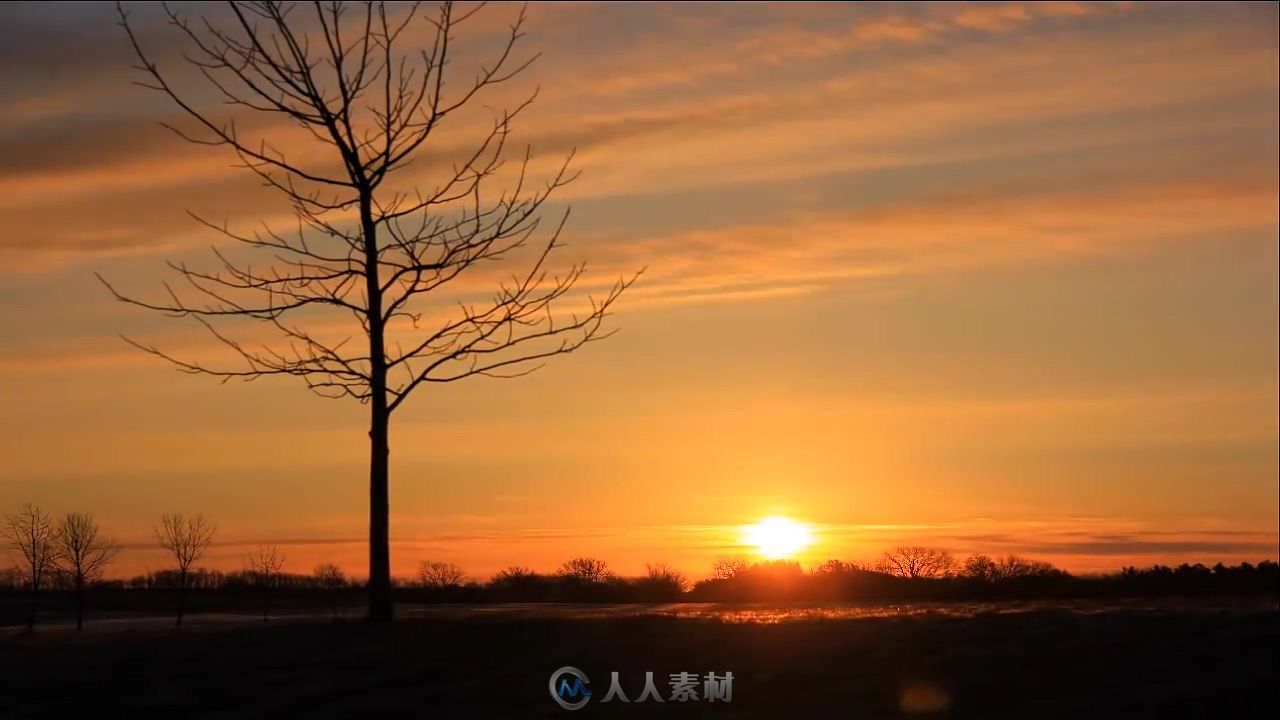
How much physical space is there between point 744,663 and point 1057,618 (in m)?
3.05

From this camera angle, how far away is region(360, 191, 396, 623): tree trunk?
1764 centimetres

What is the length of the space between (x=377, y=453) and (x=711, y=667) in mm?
6356

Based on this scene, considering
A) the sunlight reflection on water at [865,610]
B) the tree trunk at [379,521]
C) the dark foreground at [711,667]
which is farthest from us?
the tree trunk at [379,521]

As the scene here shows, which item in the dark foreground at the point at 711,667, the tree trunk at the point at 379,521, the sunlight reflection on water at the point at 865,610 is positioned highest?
the tree trunk at the point at 379,521

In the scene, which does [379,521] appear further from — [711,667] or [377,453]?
[711,667]

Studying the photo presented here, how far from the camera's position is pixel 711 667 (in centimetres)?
1326

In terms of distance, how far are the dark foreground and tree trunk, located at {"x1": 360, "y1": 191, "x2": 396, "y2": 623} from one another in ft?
3.89

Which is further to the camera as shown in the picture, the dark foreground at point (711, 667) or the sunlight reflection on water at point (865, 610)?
the sunlight reflection on water at point (865, 610)

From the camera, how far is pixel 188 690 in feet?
46.0

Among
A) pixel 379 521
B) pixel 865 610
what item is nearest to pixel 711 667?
pixel 865 610

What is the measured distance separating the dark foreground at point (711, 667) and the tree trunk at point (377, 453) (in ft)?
3.89

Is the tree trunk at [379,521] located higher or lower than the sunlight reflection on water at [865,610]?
higher

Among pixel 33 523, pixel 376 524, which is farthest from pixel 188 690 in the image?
pixel 33 523

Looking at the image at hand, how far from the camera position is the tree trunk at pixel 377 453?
17.6 meters
